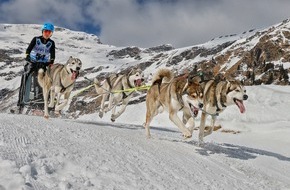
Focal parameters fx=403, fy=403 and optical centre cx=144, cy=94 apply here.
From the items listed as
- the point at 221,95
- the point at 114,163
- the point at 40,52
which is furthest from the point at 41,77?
the point at 114,163

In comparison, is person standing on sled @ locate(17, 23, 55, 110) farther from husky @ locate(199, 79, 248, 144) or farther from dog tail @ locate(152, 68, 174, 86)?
husky @ locate(199, 79, 248, 144)

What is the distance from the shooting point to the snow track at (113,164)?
4109 mm

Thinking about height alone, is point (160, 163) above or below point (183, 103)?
below

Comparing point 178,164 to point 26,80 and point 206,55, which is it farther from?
point 206,55

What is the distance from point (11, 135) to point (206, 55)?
434 ft

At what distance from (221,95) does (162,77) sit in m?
1.51

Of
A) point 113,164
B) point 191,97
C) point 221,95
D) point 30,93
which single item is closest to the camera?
point 113,164

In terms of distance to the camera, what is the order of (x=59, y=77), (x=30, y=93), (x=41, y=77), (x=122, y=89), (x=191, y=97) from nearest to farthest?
(x=191, y=97) < (x=41, y=77) < (x=59, y=77) < (x=30, y=93) < (x=122, y=89)

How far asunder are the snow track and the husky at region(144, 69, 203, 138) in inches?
20.2

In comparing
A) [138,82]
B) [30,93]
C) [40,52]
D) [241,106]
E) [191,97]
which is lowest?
[241,106]

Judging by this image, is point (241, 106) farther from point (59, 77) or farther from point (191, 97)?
point (59, 77)

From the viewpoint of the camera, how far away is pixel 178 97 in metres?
Answer: 7.87

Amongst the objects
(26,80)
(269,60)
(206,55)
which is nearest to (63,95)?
(26,80)

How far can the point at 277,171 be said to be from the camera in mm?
7879
